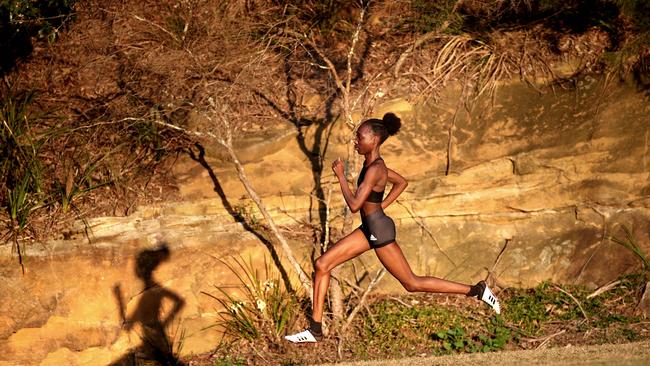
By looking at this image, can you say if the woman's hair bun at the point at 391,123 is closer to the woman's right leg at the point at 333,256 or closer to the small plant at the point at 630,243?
the woman's right leg at the point at 333,256

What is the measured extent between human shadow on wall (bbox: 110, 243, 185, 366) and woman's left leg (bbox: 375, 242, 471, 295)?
124 inches

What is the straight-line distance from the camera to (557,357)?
309 inches

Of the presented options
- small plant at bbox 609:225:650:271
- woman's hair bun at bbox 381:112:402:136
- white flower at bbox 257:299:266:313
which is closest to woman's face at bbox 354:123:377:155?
woman's hair bun at bbox 381:112:402:136

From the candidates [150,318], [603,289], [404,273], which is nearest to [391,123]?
[404,273]

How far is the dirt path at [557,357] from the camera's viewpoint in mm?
7412

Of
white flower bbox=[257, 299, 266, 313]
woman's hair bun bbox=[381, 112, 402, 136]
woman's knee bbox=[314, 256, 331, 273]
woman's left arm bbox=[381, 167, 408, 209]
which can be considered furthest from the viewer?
woman's hair bun bbox=[381, 112, 402, 136]

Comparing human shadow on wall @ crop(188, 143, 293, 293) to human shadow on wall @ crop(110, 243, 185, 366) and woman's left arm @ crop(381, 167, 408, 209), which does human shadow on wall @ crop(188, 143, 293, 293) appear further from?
woman's left arm @ crop(381, 167, 408, 209)

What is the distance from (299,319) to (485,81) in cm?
362

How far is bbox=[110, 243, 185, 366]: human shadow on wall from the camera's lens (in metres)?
9.34

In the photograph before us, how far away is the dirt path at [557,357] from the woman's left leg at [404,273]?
987 millimetres

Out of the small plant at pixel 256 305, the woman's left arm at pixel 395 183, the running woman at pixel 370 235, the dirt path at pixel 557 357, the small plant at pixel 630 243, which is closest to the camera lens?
the running woman at pixel 370 235

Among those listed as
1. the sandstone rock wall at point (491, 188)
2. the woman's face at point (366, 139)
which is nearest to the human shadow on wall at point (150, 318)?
the sandstone rock wall at point (491, 188)

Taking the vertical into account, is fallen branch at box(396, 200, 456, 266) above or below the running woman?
below

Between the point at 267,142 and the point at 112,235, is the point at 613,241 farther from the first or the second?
the point at 112,235
